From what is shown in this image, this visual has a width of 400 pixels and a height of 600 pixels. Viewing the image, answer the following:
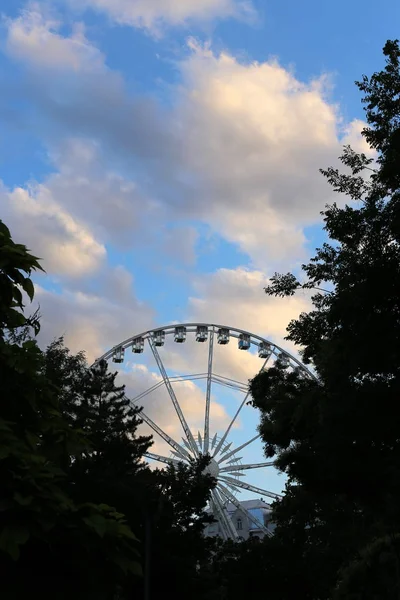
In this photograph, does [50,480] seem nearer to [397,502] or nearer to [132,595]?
[397,502]

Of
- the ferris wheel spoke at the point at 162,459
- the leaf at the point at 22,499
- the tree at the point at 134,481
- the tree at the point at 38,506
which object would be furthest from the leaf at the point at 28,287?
the ferris wheel spoke at the point at 162,459

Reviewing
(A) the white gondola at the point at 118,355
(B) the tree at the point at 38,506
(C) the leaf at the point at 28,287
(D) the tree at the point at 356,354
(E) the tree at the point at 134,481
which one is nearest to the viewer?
(B) the tree at the point at 38,506

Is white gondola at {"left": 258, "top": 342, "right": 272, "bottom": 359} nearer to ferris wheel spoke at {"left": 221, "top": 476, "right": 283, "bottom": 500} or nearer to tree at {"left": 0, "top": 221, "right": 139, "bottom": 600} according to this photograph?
ferris wheel spoke at {"left": 221, "top": 476, "right": 283, "bottom": 500}

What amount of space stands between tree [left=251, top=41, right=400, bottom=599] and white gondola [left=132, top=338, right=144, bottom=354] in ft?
87.5

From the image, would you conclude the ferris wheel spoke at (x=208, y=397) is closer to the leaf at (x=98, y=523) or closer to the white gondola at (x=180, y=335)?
the white gondola at (x=180, y=335)

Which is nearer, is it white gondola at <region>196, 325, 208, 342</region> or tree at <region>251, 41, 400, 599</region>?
tree at <region>251, 41, 400, 599</region>

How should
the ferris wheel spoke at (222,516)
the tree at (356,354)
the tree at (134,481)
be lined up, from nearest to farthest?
the tree at (356,354) → the tree at (134,481) → the ferris wheel spoke at (222,516)

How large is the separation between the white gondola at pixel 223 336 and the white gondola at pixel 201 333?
2.96 feet

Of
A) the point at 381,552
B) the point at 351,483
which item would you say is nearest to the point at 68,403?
the point at 381,552

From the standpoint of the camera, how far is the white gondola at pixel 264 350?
4791 centimetres

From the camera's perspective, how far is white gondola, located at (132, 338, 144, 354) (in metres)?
47.9

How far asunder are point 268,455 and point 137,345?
27.4 metres

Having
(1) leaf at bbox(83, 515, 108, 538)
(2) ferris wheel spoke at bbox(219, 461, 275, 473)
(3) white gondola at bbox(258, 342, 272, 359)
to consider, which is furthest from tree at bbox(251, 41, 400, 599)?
(3) white gondola at bbox(258, 342, 272, 359)

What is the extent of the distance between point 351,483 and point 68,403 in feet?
76.7
